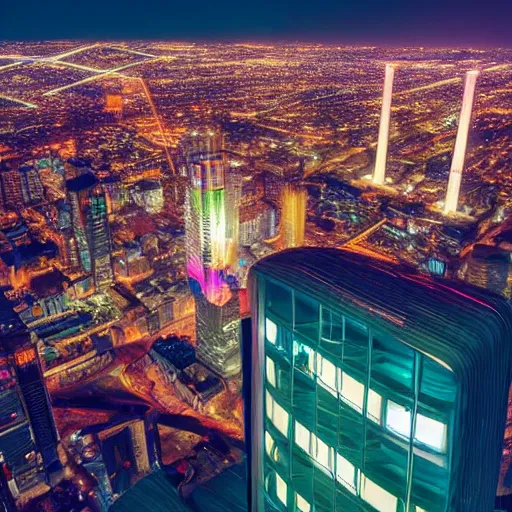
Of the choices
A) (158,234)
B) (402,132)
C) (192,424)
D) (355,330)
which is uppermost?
(355,330)

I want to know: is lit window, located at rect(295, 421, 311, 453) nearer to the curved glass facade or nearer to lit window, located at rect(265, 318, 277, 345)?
the curved glass facade

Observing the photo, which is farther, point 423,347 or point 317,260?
point 317,260

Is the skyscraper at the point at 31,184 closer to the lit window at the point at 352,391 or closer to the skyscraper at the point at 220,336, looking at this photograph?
the skyscraper at the point at 220,336

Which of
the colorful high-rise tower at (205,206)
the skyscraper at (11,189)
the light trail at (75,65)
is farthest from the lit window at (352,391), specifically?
the light trail at (75,65)

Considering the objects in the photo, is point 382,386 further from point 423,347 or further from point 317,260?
point 317,260

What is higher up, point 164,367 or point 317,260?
point 317,260

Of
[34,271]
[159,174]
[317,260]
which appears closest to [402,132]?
[159,174]

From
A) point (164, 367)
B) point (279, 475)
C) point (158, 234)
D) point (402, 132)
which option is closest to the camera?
point (279, 475)

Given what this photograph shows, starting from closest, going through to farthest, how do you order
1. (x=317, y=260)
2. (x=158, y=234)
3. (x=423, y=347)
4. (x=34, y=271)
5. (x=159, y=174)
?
(x=423, y=347) < (x=317, y=260) < (x=34, y=271) < (x=158, y=234) < (x=159, y=174)
